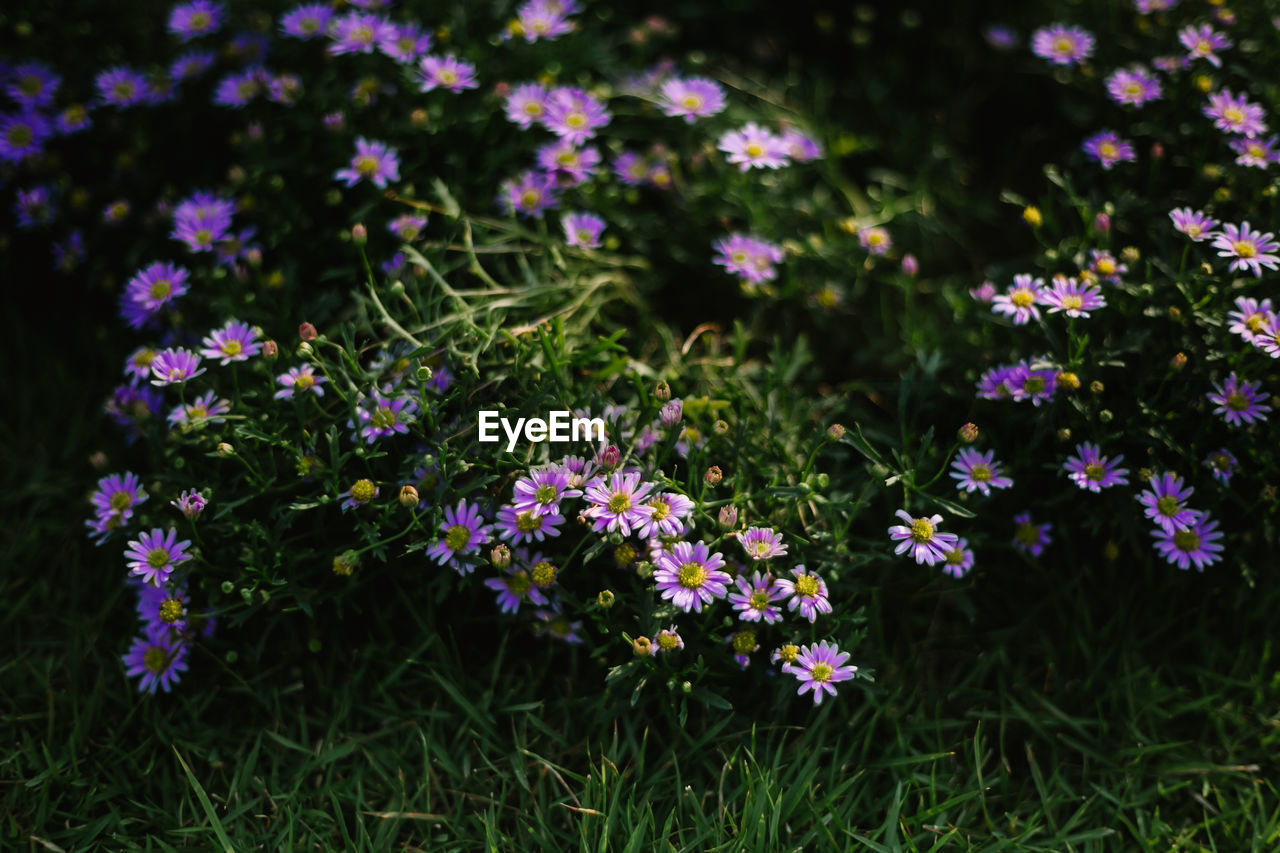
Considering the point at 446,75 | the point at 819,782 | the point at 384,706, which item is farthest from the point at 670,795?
the point at 446,75

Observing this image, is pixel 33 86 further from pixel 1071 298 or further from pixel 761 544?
pixel 1071 298

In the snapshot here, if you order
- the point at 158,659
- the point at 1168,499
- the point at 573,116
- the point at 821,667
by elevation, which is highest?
the point at 573,116

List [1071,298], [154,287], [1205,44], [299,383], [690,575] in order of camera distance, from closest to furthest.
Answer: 1. [690,575]
2. [299,383]
3. [1071,298]
4. [154,287]
5. [1205,44]

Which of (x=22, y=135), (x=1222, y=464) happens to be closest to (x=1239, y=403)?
(x=1222, y=464)

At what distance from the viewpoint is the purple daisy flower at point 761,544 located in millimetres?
1689

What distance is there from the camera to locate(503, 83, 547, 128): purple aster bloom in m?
2.23

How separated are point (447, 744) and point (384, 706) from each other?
14 centimetres

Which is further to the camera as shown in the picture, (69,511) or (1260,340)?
Answer: (69,511)

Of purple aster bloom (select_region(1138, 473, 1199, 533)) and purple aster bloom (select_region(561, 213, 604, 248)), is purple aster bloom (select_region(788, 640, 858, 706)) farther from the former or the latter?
purple aster bloom (select_region(561, 213, 604, 248))

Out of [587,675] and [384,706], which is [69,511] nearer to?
[384,706]

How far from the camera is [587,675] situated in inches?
76.2

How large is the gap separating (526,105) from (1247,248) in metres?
1.51

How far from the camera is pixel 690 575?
5.49 feet

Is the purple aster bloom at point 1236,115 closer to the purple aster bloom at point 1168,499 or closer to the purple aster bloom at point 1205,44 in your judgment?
the purple aster bloom at point 1205,44
